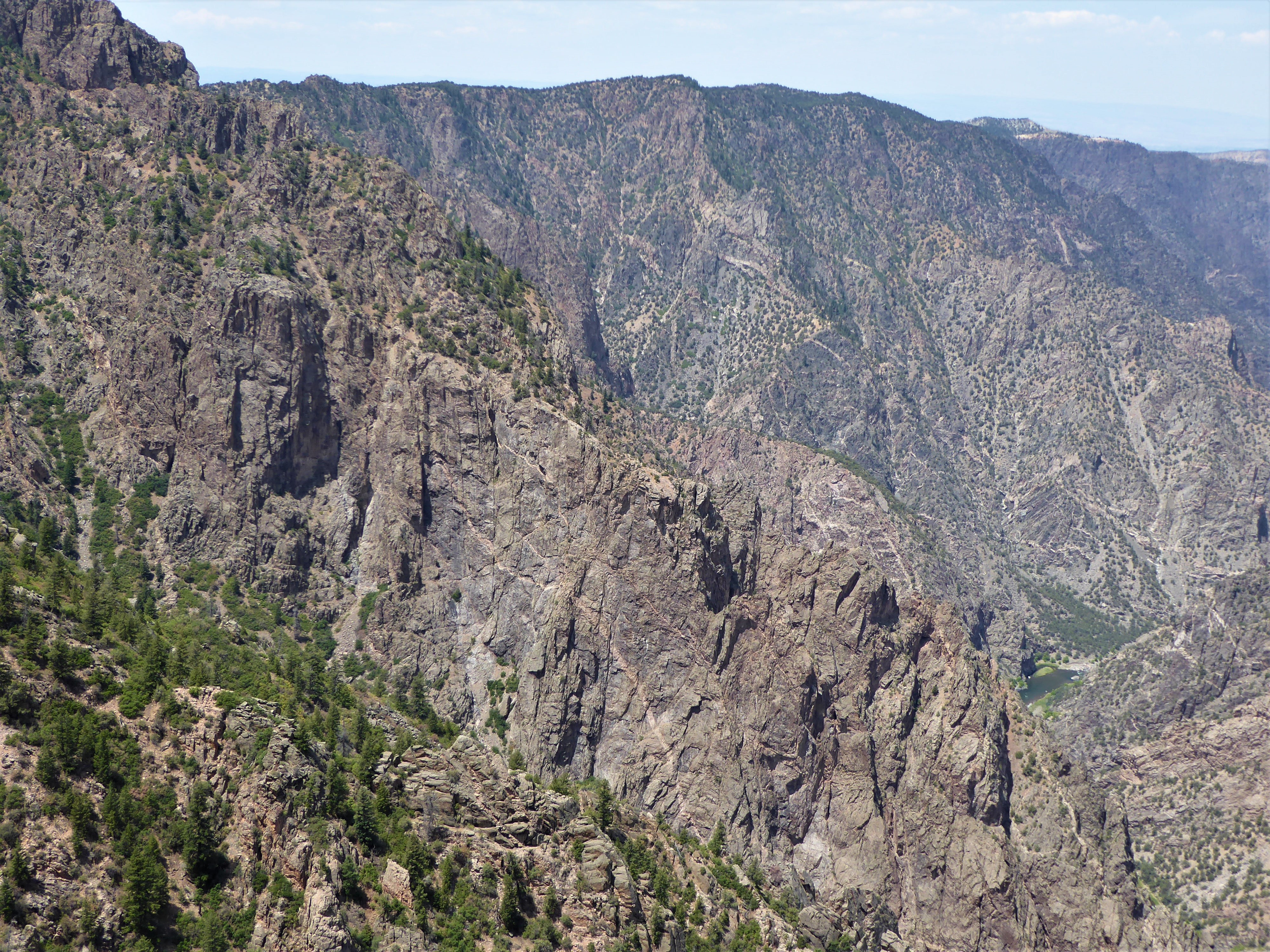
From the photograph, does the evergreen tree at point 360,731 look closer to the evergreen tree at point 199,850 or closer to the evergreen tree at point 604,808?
the evergreen tree at point 604,808

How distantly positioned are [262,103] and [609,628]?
9240cm

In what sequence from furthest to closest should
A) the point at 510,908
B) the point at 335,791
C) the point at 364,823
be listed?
1. the point at 335,791
2. the point at 364,823
3. the point at 510,908

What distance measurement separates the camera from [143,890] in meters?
49.7

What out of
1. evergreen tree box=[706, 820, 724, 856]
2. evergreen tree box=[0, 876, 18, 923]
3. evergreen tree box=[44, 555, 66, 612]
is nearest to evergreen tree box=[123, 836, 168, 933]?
evergreen tree box=[0, 876, 18, 923]

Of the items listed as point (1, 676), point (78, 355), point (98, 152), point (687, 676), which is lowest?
point (687, 676)

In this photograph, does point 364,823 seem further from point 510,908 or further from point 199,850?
point 199,850

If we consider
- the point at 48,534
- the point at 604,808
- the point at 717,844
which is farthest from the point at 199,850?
the point at 48,534

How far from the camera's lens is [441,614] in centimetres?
13075

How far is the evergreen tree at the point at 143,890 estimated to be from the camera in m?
49.3

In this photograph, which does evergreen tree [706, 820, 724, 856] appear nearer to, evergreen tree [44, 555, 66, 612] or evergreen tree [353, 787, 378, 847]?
evergreen tree [353, 787, 378, 847]

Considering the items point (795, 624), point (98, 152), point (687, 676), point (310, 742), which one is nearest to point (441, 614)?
point (687, 676)

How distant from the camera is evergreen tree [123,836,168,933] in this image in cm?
4934

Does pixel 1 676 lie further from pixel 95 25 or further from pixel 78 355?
pixel 95 25

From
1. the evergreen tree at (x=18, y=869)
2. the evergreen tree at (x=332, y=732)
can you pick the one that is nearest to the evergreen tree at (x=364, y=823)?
the evergreen tree at (x=332, y=732)
